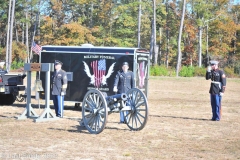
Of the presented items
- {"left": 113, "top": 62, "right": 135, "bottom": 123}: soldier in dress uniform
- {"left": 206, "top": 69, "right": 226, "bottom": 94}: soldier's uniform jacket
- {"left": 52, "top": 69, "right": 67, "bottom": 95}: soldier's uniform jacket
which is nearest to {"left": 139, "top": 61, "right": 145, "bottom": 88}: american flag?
{"left": 206, "top": 69, "right": 226, "bottom": 94}: soldier's uniform jacket

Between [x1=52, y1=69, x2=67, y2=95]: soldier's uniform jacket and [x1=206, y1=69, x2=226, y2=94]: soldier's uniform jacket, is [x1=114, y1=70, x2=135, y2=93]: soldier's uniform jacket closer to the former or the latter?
[x1=52, y1=69, x2=67, y2=95]: soldier's uniform jacket

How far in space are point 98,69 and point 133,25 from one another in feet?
167

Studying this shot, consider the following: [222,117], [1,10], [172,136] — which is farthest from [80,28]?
[172,136]

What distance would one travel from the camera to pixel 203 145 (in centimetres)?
981

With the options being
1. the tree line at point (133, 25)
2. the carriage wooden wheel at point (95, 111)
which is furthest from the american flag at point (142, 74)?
the tree line at point (133, 25)

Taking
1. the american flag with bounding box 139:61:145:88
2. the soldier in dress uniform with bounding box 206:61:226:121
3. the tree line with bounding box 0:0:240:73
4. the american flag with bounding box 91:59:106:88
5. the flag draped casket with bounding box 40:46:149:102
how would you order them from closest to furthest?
the soldier in dress uniform with bounding box 206:61:226:121
the flag draped casket with bounding box 40:46:149:102
the american flag with bounding box 91:59:106:88
the american flag with bounding box 139:61:145:88
the tree line with bounding box 0:0:240:73

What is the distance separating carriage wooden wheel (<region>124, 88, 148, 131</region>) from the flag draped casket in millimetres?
4648

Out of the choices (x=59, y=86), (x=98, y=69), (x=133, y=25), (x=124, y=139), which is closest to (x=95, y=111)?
(x=124, y=139)

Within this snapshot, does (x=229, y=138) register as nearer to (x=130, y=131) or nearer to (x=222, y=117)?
(x=130, y=131)

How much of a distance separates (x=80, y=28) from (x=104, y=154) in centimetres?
5015

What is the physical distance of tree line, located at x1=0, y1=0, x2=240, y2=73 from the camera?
6012 centimetres

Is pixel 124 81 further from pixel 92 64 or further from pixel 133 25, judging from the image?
pixel 133 25

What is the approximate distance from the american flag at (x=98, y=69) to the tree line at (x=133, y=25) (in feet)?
136

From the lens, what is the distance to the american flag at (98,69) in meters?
16.2
